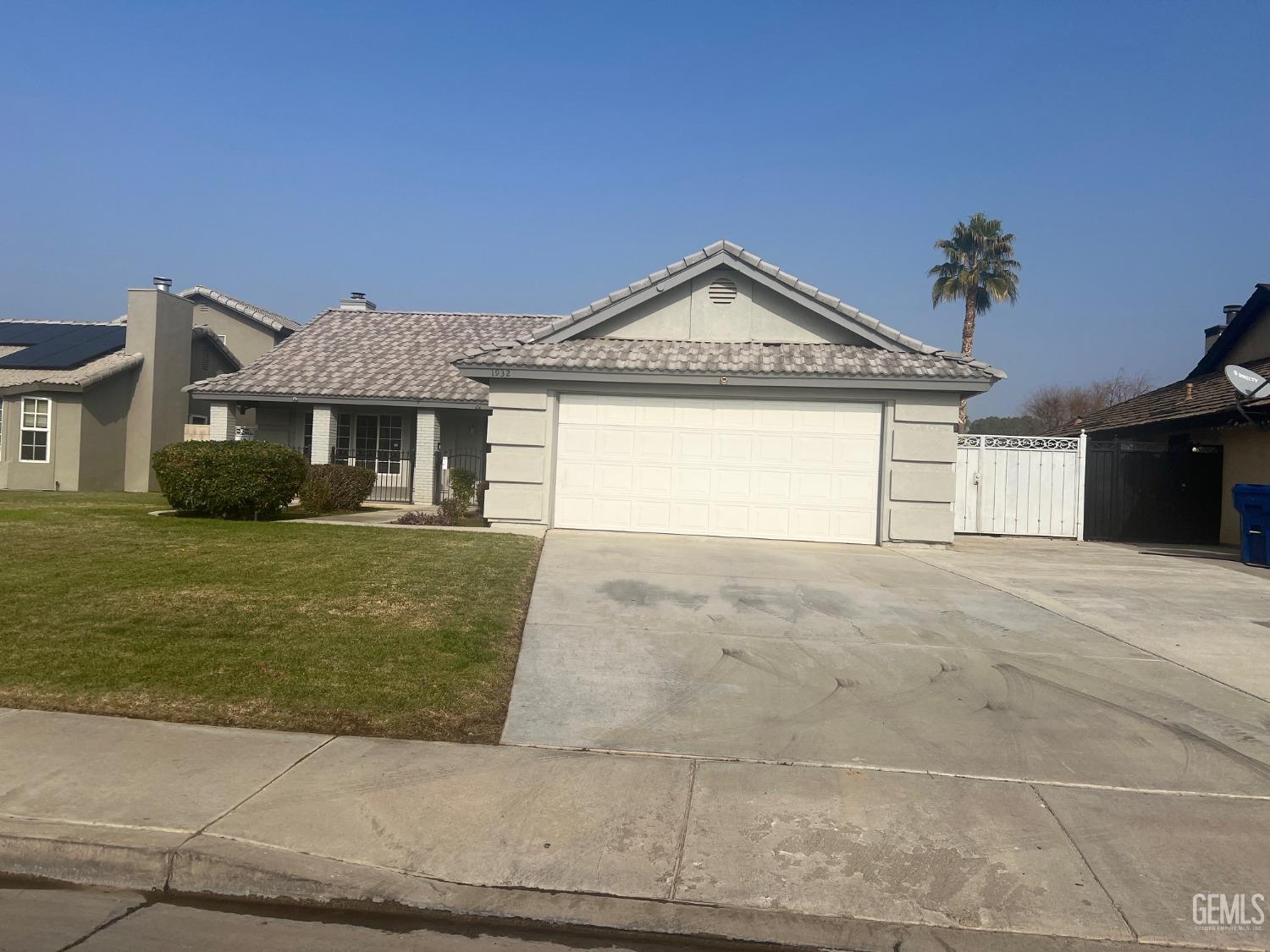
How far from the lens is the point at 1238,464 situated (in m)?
17.9

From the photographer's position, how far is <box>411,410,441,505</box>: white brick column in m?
21.9

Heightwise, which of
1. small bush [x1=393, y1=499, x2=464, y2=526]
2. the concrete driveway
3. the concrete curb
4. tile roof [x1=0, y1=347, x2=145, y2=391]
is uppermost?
tile roof [x1=0, y1=347, x2=145, y2=391]

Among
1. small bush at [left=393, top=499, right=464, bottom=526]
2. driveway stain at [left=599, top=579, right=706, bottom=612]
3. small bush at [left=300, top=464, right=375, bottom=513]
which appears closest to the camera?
driveway stain at [left=599, top=579, right=706, bottom=612]

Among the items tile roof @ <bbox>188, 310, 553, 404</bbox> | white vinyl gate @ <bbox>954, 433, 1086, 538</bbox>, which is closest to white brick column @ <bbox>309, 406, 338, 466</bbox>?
tile roof @ <bbox>188, 310, 553, 404</bbox>

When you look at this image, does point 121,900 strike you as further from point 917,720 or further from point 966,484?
point 966,484

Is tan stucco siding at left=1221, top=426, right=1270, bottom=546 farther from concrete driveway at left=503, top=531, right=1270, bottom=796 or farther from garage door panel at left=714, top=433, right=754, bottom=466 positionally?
garage door panel at left=714, top=433, right=754, bottom=466

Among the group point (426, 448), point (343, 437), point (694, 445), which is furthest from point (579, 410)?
point (343, 437)

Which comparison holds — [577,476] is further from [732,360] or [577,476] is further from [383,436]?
[383,436]

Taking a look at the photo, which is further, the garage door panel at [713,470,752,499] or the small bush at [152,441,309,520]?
the garage door panel at [713,470,752,499]

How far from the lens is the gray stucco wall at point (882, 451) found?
48.9ft

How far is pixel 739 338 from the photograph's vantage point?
639 inches

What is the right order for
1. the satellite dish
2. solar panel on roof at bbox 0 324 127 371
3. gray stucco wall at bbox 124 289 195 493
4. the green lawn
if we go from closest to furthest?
1. the green lawn
2. the satellite dish
3. solar panel on roof at bbox 0 324 127 371
4. gray stucco wall at bbox 124 289 195 493

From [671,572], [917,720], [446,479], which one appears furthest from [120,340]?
[917,720]

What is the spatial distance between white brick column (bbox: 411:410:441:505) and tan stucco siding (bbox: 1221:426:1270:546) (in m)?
16.1
